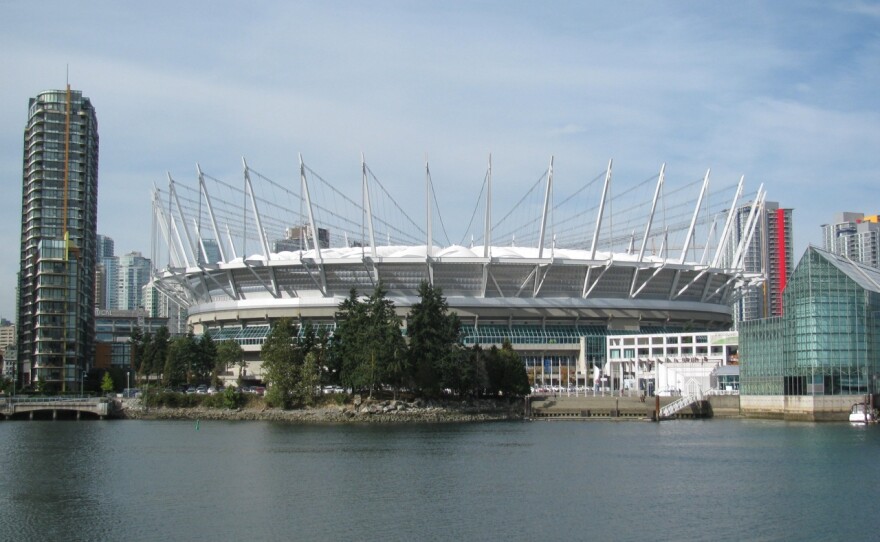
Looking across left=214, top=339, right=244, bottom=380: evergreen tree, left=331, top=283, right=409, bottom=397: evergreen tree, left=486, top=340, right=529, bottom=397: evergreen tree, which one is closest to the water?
left=331, top=283, right=409, bottom=397: evergreen tree

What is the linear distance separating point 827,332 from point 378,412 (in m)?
30.0

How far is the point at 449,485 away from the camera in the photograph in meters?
41.4

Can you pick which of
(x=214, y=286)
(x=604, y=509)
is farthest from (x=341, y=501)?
(x=214, y=286)

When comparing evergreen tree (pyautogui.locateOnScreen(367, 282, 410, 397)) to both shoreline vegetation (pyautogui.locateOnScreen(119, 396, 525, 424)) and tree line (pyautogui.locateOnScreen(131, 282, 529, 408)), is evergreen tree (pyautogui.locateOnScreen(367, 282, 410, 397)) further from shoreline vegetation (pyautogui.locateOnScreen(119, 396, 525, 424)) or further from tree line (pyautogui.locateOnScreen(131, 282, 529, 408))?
shoreline vegetation (pyautogui.locateOnScreen(119, 396, 525, 424))

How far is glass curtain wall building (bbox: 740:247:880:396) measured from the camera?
218 ft

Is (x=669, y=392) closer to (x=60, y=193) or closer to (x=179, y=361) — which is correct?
(x=179, y=361)

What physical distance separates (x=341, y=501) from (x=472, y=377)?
136ft

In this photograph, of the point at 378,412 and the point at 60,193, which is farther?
the point at 60,193

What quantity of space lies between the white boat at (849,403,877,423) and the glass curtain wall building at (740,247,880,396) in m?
1.18

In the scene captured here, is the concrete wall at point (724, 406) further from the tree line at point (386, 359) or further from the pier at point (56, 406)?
the pier at point (56, 406)

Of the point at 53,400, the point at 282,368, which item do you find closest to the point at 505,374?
the point at 282,368

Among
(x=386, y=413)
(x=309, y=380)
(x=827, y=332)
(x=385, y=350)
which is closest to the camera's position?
(x=827, y=332)

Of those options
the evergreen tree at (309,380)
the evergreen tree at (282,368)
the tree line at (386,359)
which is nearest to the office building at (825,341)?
the tree line at (386,359)

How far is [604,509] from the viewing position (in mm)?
35812
